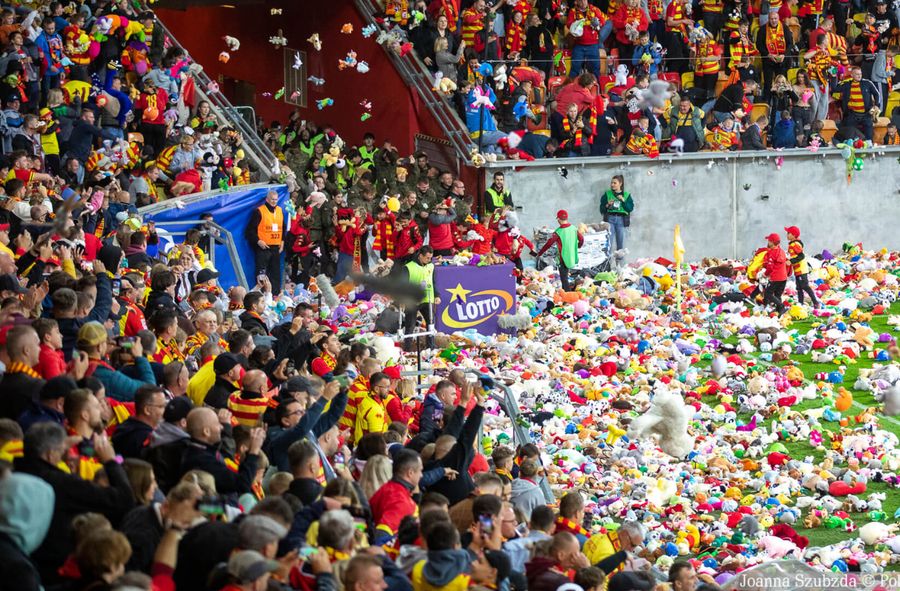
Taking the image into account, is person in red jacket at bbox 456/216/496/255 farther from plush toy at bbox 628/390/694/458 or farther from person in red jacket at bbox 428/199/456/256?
plush toy at bbox 628/390/694/458

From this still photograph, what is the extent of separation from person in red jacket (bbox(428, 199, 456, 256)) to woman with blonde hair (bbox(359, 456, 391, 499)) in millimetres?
13462

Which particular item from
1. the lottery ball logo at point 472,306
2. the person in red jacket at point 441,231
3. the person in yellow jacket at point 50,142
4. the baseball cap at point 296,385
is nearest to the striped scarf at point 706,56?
the person in red jacket at point 441,231

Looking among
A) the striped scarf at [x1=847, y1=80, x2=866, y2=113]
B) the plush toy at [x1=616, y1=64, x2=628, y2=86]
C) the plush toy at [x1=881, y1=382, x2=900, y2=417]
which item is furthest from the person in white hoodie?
the striped scarf at [x1=847, y1=80, x2=866, y2=113]

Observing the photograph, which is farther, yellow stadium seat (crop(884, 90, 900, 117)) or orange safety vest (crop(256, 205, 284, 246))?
yellow stadium seat (crop(884, 90, 900, 117))

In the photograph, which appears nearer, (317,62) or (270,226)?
(270,226)

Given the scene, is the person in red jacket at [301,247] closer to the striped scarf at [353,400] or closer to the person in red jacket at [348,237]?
the person in red jacket at [348,237]

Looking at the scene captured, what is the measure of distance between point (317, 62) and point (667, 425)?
14.8 metres

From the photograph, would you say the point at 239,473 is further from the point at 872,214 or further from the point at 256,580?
the point at 872,214

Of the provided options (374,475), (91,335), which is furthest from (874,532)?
(91,335)

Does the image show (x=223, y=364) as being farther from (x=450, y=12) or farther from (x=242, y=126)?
(x=450, y=12)

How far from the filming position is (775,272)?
2152 centimetres

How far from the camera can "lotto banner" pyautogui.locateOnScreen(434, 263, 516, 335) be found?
63.6 ft

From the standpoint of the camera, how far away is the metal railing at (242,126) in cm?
2311

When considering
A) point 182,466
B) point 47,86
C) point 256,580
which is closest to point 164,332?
point 182,466
